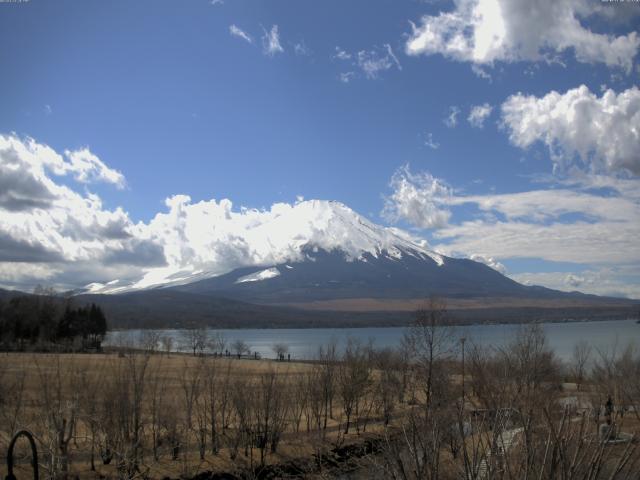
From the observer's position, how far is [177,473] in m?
27.4

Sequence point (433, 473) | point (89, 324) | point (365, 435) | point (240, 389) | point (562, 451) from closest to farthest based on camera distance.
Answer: point (562, 451) < point (433, 473) < point (240, 389) < point (365, 435) < point (89, 324)

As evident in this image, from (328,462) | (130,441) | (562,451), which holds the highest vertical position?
(562,451)

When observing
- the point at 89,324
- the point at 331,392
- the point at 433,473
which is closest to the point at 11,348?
the point at 89,324

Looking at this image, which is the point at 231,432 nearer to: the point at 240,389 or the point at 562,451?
the point at 240,389

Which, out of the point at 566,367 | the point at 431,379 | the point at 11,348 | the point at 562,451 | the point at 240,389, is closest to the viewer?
the point at 562,451

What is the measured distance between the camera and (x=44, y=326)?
313 feet

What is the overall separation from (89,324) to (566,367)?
80695 millimetres

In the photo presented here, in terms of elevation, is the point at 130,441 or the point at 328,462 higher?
the point at 130,441

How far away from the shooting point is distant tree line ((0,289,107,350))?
9012cm

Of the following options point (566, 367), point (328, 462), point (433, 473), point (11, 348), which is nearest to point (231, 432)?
point (328, 462)

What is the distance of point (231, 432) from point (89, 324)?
8207 cm

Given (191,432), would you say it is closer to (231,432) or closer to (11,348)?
(231,432)

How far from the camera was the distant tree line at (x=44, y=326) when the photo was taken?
90.1 meters

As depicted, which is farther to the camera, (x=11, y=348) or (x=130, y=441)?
(x=11, y=348)
